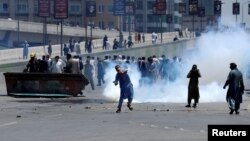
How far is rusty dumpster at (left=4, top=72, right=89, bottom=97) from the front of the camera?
107ft

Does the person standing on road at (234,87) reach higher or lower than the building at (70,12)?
lower

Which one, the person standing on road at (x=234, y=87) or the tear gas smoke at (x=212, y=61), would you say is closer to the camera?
the person standing on road at (x=234, y=87)

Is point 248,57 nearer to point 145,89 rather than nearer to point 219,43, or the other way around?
point 219,43

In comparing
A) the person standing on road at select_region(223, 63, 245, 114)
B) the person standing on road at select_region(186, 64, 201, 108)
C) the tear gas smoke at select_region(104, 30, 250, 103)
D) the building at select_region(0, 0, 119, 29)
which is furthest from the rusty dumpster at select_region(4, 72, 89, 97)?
the building at select_region(0, 0, 119, 29)

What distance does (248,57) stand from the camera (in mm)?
41438

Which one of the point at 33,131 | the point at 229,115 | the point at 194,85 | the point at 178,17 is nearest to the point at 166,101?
the point at 194,85

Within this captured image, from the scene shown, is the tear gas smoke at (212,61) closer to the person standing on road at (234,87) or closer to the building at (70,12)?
the person standing on road at (234,87)

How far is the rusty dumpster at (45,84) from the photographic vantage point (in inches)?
1289

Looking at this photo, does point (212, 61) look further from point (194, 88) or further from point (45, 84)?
point (194, 88)

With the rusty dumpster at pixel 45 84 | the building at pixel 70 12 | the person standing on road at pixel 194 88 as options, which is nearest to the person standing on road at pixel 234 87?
the person standing on road at pixel 194 88

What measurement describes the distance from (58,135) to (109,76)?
22042mm

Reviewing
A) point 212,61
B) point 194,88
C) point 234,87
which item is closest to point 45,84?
point 194,88

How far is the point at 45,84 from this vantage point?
109ft

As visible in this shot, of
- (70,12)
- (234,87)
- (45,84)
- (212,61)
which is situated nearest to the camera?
(234,87)
